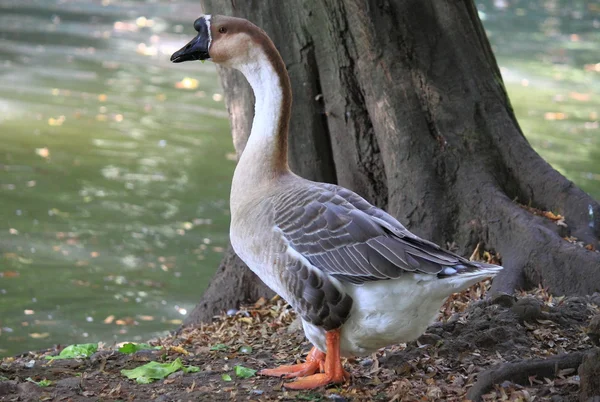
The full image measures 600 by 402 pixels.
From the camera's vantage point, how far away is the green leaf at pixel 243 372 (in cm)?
433

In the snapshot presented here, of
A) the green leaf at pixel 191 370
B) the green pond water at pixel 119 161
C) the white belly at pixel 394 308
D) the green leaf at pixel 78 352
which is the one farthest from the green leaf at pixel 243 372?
the green pond water at pixel 119 161

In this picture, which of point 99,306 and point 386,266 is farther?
point 99,306

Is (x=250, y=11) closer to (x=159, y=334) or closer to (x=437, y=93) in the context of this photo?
(x=437, y=93)

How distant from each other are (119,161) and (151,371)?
6.98m

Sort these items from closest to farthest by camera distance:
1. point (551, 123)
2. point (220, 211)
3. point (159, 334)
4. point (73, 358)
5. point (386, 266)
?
point (386, 266) < point (73, 358) < point (159, 334) < point (220, 211) < point (551, 123)

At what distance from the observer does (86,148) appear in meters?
11.5

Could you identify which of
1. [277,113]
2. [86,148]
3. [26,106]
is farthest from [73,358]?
[26,106]

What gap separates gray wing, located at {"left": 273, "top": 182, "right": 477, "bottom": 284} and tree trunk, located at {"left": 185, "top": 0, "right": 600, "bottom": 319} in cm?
159

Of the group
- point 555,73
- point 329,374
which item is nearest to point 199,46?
point 329,374

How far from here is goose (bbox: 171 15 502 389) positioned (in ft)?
12.5

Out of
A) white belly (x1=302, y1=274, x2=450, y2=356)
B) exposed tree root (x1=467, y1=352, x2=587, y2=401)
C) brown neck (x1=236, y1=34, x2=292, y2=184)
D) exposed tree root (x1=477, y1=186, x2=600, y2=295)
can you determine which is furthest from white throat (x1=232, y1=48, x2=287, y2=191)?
exposed tree root (x1=477, y1=186, x2=600, y2=295)

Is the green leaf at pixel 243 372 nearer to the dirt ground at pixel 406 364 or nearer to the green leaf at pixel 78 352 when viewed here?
the dirt ground at pixel 406 364

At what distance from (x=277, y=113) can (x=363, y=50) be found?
5.12 feet

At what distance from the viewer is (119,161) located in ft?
36.4
